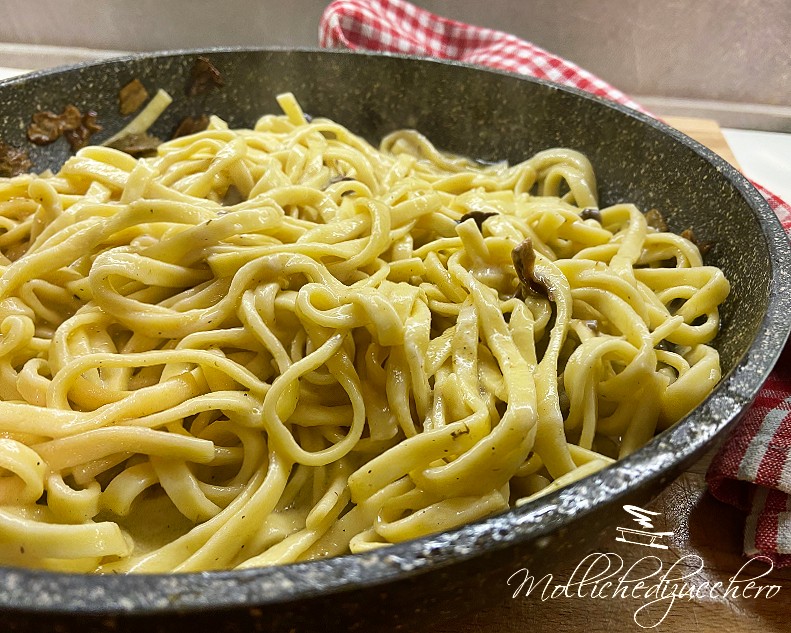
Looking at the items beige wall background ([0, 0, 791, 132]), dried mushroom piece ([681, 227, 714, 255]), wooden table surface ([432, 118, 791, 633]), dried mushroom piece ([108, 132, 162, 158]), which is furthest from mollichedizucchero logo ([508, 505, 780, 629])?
beige wall background ([0, 0, 791, 132])

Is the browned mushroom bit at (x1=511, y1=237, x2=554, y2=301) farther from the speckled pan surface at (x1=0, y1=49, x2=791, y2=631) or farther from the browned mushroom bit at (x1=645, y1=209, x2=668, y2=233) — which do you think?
the browned mushroom bit at (x1=645, y1=209, x2=668, y2=233)

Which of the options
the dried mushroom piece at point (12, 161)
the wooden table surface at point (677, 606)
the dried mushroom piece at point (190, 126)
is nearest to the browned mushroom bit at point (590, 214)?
the wooden table surface at point (677, 606)

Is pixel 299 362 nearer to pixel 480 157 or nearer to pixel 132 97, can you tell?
pixel 480 157

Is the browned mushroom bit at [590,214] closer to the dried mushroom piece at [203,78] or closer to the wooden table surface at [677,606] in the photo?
the wooden table surface at [677,606]

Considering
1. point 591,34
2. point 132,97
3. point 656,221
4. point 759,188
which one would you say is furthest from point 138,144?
point 591,34

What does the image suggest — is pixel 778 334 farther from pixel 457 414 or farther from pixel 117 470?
pixel 117 470
